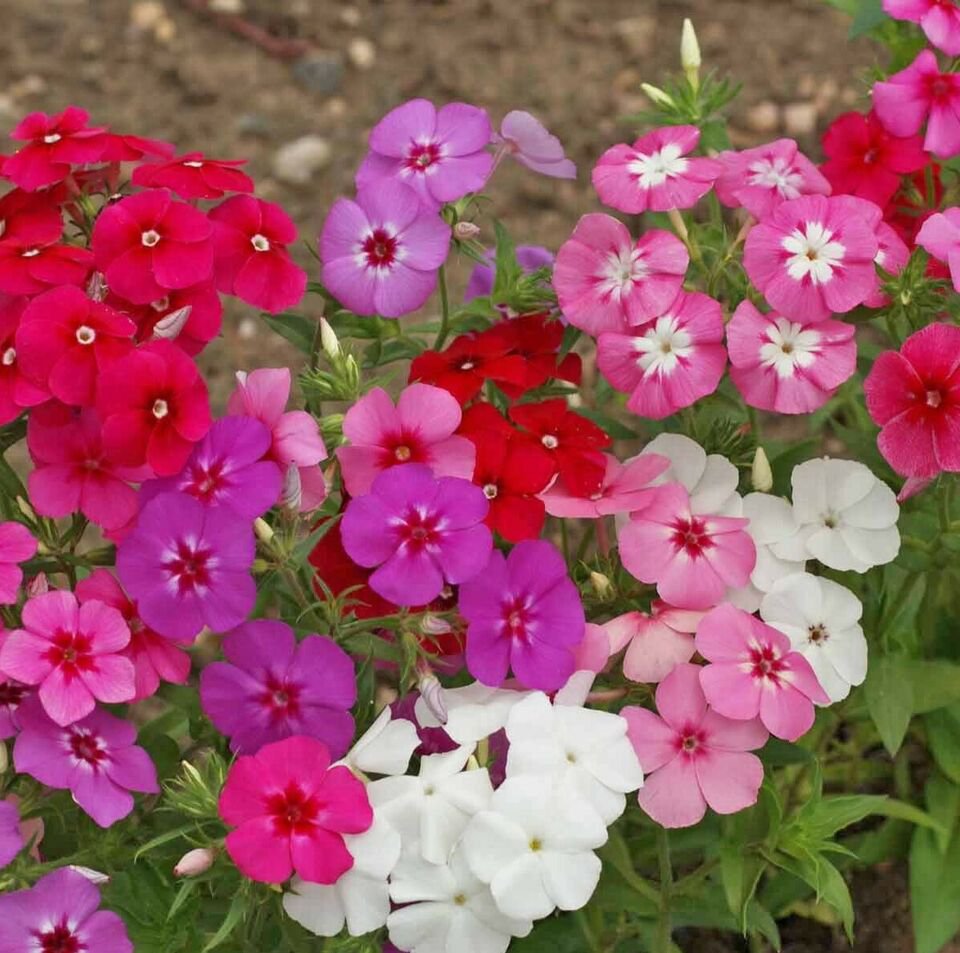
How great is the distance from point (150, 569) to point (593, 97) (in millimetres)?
2677

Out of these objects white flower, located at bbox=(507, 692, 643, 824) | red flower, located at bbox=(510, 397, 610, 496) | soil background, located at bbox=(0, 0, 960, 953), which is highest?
red flower, located at bbox=(510, 397, 610, 496)

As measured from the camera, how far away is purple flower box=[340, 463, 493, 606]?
1.84 m

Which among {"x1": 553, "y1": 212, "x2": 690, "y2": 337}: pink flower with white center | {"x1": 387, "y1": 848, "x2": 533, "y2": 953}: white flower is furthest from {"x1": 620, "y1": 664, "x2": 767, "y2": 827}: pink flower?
{"x1": 553, "y1": 212, "x2": 690, "y2": 337}: pink flower with white center

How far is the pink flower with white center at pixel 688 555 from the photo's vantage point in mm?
1963

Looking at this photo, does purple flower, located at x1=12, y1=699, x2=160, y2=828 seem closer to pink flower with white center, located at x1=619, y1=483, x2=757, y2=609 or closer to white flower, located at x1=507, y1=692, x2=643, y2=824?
white flower, located at x1=507, y1=692, x2=643, y2=824

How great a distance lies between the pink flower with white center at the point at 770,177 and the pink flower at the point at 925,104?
0.15 meters

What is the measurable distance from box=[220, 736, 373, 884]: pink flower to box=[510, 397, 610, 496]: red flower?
0.50 metres

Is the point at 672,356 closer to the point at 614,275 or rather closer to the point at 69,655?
the point at 614,275

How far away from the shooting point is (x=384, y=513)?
1.87 meters

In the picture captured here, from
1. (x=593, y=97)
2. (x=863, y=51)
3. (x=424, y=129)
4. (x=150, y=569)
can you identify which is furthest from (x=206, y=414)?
(x=863, y=51)

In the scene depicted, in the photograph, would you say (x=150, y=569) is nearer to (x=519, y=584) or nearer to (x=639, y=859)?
(x=519, y=584)

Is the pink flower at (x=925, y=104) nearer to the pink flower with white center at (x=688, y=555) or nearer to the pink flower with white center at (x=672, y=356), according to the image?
the pink flower with white center at (x=672, y=356)

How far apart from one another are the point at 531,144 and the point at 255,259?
1.53ft

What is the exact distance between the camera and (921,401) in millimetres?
1942
